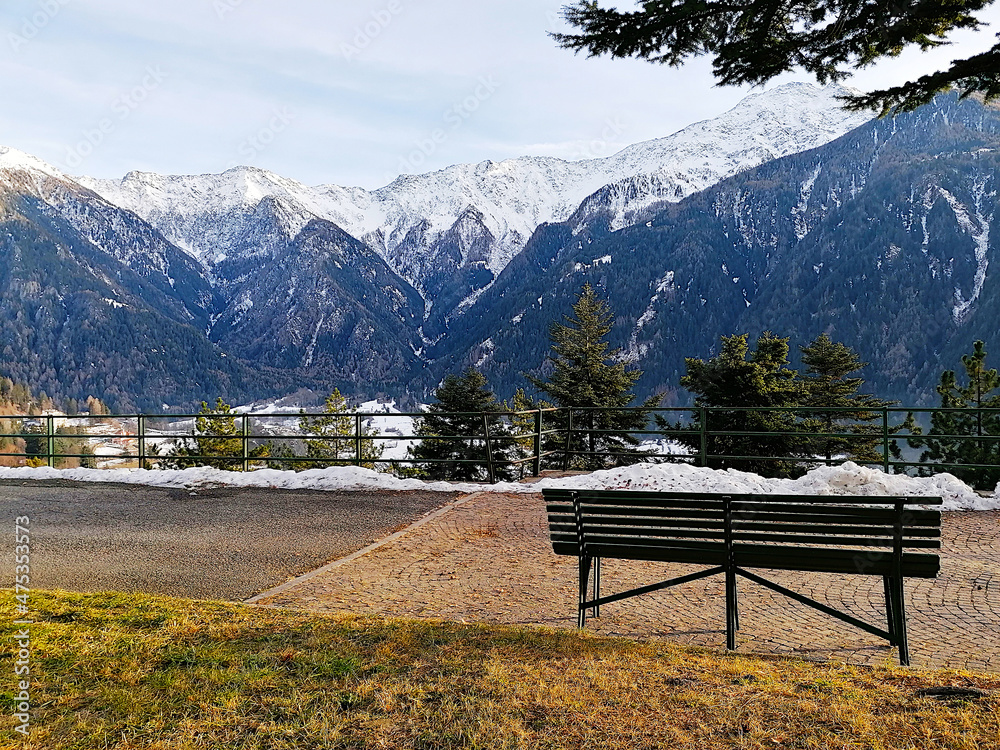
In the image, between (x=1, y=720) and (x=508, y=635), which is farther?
(x=508, y=635)

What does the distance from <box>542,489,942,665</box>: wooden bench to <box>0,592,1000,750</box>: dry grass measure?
565mm

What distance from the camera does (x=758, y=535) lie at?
4.89 m

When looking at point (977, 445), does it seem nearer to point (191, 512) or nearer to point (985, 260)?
point (191, 512)

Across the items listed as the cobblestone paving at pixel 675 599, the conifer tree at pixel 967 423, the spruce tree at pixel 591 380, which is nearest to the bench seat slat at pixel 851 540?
the cobblestone paving at pixel 675 599

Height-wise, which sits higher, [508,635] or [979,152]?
[979,152]

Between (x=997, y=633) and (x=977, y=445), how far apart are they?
23.8m

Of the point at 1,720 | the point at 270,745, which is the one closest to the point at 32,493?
the point at 1,720

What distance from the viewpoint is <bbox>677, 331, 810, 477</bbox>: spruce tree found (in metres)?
23.4

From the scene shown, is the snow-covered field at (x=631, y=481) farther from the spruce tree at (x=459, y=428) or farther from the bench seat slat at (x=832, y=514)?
the spruce tree at (x=459, y=428)

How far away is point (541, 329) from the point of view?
641 ft

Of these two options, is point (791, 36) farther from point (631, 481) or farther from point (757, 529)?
point (631, 481)

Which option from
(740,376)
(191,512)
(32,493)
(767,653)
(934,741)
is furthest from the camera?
(740,376)

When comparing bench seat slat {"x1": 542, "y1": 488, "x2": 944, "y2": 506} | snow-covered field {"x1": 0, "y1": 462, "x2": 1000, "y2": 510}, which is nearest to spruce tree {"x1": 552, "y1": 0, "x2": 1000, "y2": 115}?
bench seat slat {"x1": 542, "y1": 488, "x2": 944, "y2": 506}

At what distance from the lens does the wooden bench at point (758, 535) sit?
450 cm
